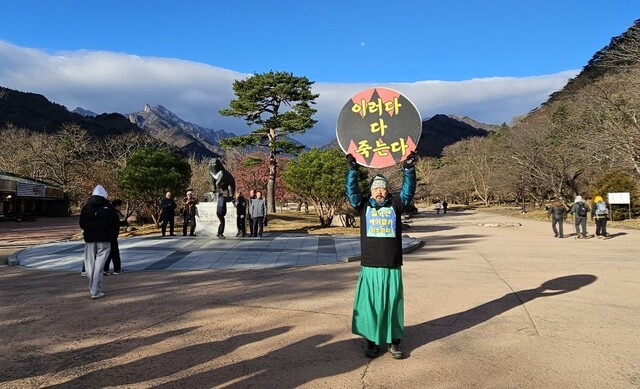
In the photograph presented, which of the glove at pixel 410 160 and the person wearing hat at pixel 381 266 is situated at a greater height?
the glove at pixel 410 160

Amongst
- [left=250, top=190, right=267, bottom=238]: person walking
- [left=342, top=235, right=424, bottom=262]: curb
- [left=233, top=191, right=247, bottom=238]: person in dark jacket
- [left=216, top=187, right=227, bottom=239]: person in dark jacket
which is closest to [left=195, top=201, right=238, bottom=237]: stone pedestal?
[left=233, top=191, right=247, bottom=238]: person in dark jacket

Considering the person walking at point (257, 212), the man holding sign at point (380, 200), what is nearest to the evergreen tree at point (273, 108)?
the person walking at point (257, 212)

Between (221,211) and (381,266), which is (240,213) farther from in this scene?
(381,266)

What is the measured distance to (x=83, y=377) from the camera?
3.23 meters

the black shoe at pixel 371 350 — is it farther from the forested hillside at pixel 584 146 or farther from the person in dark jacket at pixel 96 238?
the forested hillside at pixel 584 146

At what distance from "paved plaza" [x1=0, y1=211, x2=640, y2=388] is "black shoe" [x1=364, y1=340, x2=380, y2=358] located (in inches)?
2.1

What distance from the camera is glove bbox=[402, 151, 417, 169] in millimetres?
3787

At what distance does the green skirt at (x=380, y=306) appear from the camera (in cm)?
368

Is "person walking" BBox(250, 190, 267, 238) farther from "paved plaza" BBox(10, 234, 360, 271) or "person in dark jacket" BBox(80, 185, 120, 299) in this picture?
"person in dark jacket" BBox(80, 185, 120, 299)

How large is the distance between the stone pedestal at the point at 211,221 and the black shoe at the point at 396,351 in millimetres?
10619

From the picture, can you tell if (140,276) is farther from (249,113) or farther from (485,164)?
(485,164)

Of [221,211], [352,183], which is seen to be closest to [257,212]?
[221,211]

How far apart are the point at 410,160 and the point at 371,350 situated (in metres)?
1.81

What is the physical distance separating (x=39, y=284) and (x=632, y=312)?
910 centimetres
